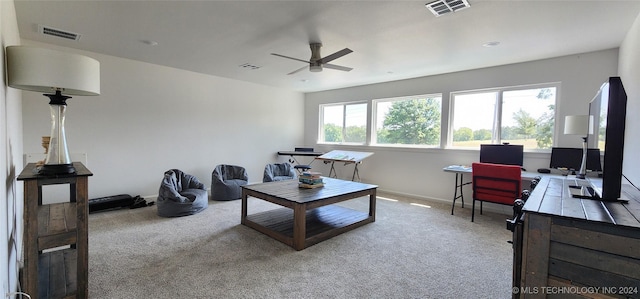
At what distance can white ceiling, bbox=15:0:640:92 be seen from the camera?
253cm

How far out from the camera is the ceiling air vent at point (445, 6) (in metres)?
2.40

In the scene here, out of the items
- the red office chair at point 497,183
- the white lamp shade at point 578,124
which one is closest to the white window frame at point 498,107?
the white lamp shade at point 578,124

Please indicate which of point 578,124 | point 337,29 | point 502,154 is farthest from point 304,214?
point 578,124

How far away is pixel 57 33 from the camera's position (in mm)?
3328

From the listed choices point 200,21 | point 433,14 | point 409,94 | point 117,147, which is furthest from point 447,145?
point 117,147

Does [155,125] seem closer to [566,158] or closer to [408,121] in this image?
[408,121]

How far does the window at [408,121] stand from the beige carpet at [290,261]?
2044mm

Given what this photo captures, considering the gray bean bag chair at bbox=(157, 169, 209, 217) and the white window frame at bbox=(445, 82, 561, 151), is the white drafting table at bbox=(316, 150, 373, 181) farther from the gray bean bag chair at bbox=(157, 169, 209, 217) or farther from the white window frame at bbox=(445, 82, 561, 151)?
the gray bean bag chair at bbox=(157, 169, 209, 217)

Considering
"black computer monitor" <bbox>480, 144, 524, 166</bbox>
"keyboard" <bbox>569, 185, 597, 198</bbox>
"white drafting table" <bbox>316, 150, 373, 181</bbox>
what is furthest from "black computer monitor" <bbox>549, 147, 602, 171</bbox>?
"white drafting table" <bbox>316, 150, 373, 181</bbox>

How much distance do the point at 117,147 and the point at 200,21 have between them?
2.88m

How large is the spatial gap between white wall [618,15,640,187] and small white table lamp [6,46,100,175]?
14.1ft

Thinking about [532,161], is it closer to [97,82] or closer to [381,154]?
[381,154]

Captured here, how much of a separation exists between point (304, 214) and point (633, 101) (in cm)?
343

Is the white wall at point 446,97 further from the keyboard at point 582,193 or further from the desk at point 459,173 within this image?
the keyboard at point 582,193
